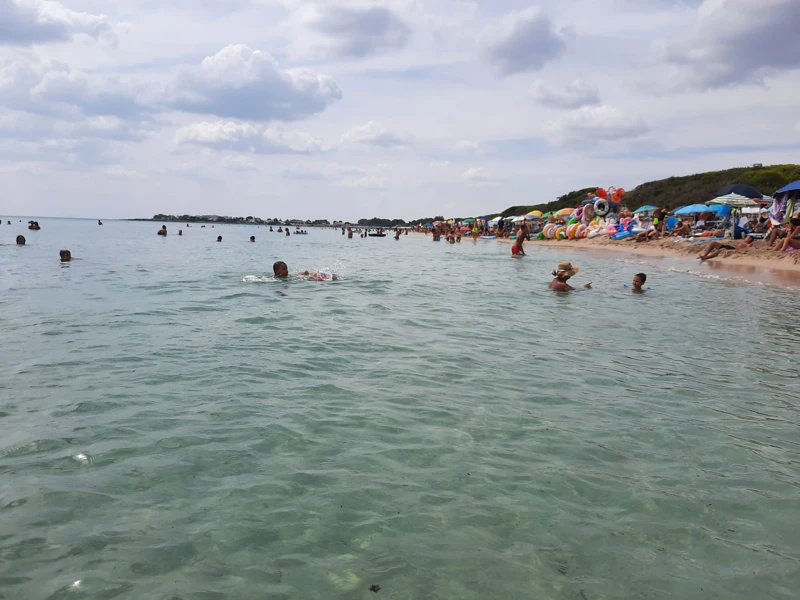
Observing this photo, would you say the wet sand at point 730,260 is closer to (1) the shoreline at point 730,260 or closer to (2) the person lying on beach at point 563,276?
(1) the shoreline at point 730,260

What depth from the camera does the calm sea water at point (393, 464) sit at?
304cm

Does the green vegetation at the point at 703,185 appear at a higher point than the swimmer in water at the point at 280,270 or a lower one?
higher

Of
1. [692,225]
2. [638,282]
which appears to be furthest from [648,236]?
[638,282]

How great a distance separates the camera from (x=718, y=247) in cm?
2561

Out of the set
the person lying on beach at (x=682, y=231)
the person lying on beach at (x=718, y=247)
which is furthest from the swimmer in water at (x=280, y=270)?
the person lying on beach at (x=682, y=231)

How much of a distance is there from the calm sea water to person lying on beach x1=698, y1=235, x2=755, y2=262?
58.4 ft

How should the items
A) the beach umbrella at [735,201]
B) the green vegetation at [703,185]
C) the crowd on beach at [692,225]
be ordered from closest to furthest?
1. the crowd on beach at [692,225]
2. the beach umbrella at [735,201]
3. the green vegetation at [703,185]

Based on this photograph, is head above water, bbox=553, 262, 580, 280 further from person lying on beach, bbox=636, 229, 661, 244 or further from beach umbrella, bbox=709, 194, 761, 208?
person lying on beach, bbox=636, 229, 661, 244

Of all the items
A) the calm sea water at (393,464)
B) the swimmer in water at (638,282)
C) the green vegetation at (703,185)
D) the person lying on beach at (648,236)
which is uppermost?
the green vegetation at (703,185)

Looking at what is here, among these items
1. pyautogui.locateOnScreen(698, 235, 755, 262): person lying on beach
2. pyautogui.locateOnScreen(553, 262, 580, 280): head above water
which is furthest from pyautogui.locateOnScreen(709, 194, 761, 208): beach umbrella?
pyautogui.locateOnScreen(553, 262, 580, 280): head above water

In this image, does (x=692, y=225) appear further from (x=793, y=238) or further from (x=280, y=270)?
(x=280, y=270)

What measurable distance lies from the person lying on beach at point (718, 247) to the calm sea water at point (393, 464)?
58.4ft

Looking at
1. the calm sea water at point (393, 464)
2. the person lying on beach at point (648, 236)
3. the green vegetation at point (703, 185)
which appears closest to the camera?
the calm sea water at point (393, 464)

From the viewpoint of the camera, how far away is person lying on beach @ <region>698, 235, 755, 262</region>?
24938 millimetres
